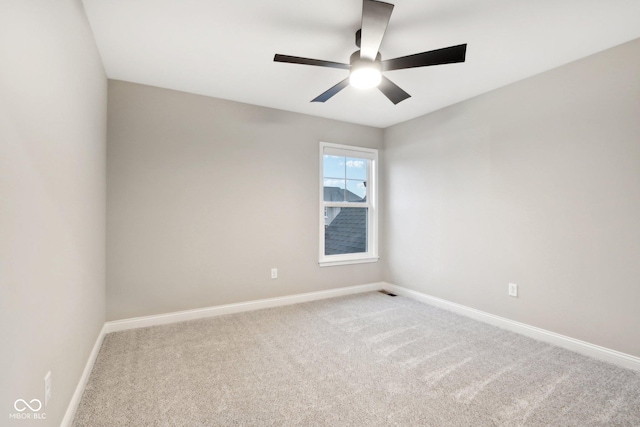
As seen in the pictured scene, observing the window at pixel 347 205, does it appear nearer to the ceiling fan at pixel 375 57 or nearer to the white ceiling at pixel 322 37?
the white ceiling at pixel 322 37

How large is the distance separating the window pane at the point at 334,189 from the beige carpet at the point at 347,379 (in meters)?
1.78

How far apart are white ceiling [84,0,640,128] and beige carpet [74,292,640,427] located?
96.3 inches

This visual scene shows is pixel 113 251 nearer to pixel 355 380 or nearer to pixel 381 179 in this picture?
pixel 355 380

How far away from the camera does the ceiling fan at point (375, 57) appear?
1.68 m

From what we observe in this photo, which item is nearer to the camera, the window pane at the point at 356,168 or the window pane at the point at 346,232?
the window pane at the point at 346,232

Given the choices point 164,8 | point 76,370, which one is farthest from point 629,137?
point 76,370

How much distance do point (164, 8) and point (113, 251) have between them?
217cm

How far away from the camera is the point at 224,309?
3.32 meters

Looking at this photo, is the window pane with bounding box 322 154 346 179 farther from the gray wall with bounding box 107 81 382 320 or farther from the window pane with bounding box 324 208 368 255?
the window pane with bounding box 324 208 368 255

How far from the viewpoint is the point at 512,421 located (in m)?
1.63

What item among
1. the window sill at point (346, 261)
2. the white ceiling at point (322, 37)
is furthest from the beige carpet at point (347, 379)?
the white ceiling at point (322, 37)

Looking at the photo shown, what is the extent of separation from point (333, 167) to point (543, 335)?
2.97 m

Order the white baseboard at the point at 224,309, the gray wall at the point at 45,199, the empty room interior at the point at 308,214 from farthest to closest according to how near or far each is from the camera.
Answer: the white baseboard at the point at 224,309 → the empty room interior at the point at 308,214 → the gray wall at the point at 45,199

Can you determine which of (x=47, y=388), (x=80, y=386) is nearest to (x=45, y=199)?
(x=47, y=388)
